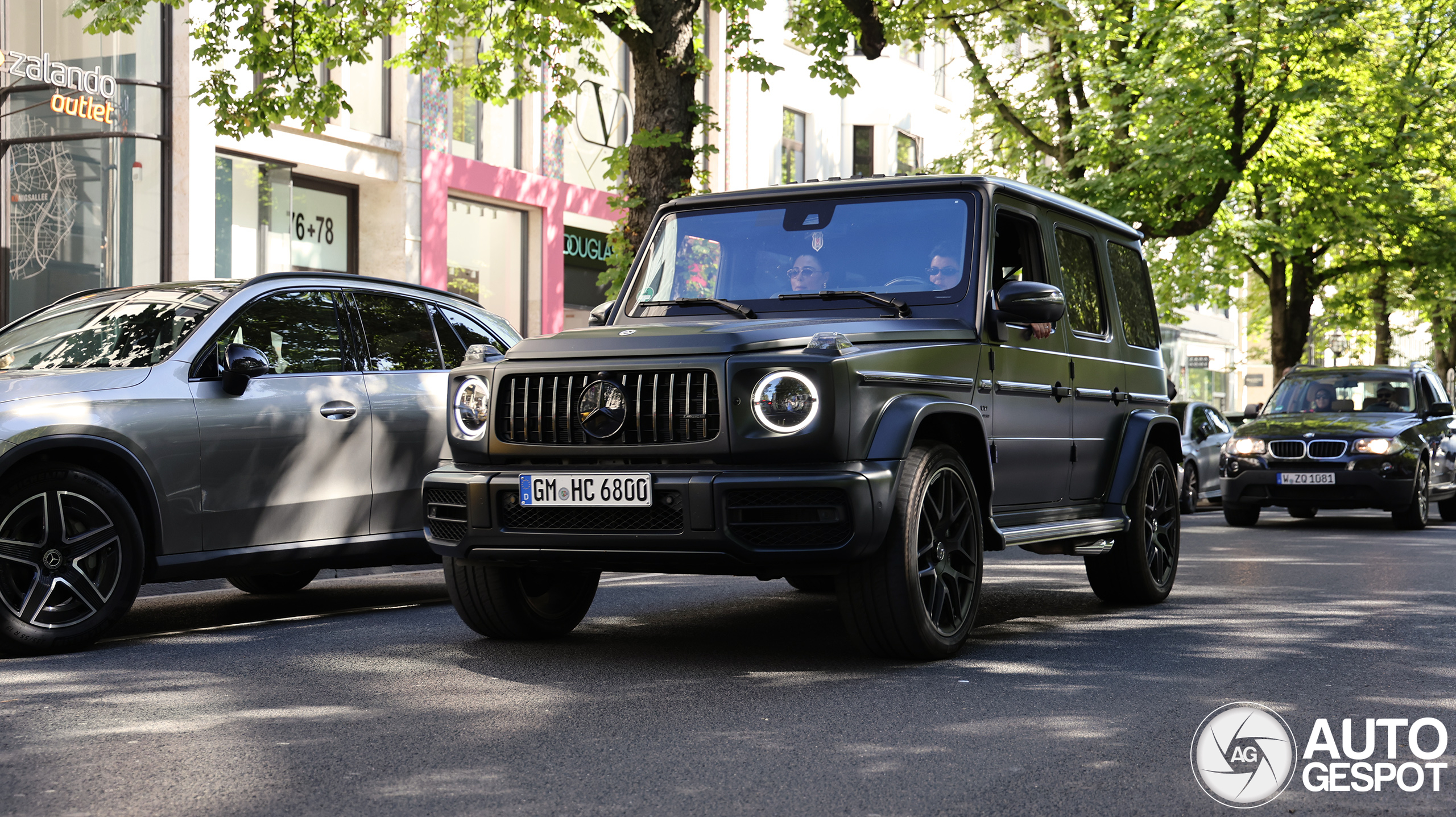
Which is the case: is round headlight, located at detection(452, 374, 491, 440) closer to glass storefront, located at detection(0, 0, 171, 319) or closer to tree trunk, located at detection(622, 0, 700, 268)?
tree trunk, located at detection(622, 0, 700, 268)

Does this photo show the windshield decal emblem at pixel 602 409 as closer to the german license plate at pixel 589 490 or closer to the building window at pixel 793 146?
the german license plate at pixel 589 490

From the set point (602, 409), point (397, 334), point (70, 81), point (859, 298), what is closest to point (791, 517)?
point (602, 409)

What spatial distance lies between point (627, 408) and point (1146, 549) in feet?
12.1

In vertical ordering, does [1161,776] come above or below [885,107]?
below

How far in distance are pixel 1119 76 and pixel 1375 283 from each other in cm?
1526

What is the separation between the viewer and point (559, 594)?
714 centimetres

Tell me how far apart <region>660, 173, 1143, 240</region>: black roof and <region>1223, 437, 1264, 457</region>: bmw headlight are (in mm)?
9447

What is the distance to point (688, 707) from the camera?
17.8ft

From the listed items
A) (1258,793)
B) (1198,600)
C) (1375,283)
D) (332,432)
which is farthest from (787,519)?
(1375,283)

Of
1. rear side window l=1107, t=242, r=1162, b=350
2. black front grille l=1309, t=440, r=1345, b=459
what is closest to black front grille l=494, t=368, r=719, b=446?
rear side window l=1107, t=242, r=1162, b=350

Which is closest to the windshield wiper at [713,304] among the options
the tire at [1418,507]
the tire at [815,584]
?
the tire at [815,584]

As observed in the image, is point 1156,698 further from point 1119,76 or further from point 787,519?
point 1119,76

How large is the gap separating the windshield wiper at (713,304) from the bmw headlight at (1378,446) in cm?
1102

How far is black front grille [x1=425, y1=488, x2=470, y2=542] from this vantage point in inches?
243
